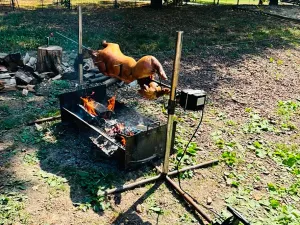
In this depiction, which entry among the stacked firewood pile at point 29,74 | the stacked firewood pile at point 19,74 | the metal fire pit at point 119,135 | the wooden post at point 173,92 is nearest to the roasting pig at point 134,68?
the wooden post at point 173,92

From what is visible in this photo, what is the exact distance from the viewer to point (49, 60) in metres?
8.76

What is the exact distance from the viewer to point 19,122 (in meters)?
6.61

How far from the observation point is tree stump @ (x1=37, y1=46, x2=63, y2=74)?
8.63 meters

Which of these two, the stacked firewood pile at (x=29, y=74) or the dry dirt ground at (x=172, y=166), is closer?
the dry dirt ground at (x=172, y=166)

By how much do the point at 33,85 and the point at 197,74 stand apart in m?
4.75

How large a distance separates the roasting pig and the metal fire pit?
0.64 meters

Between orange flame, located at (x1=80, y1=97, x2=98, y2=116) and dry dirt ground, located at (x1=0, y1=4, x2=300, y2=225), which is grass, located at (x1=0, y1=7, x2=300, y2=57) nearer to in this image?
dry dirt ground, located at (x1=0, y1=4, x2=300, y2=225)

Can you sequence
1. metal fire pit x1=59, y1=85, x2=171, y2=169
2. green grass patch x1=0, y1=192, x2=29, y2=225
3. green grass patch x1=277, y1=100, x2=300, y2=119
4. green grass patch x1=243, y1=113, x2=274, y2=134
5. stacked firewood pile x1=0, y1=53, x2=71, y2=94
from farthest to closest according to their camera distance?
stacked firewood pile x1=0, y1=53, x2=71, y2=94, green grass patch x1=277, y1=100, x2=300, y2=119, green grass patch x1=243, y1=113, x2=274, y2=134, metal fire pit x1=59, y1=85, x2=171, y2=169, green grass patch x1=0, y1=192, x2=29, y2=225

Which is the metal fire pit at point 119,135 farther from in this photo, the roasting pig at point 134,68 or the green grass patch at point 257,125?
the green grass patch at point 257,125

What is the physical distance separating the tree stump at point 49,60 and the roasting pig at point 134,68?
10.4 ft

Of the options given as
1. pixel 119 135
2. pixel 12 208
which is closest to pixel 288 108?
pixel 119 135

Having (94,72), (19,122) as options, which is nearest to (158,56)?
(94,72)

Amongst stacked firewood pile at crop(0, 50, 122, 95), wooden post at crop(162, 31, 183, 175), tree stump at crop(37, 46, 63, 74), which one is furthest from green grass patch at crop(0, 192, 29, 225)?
tree stump at crop(37, 46, 63, 74)

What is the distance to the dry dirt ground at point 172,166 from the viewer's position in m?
4.59
